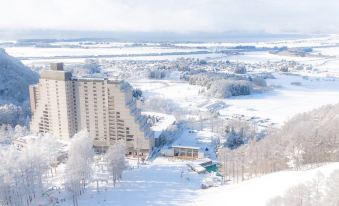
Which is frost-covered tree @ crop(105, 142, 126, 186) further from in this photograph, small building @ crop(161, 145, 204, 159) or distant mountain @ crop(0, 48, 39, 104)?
distant mountain @ crop(0, 48, 39, 104)

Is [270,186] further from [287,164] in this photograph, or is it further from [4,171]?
[4,171]

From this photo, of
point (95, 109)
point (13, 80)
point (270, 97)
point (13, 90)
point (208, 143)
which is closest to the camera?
point (95, 109)

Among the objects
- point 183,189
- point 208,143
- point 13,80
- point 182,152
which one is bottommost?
point 182,152

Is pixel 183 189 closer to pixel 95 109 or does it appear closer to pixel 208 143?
pixel 208 143

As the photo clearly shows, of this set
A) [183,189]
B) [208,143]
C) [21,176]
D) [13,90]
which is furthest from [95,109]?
[13,90]

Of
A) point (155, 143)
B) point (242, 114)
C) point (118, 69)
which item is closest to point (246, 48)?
point (118, 69)

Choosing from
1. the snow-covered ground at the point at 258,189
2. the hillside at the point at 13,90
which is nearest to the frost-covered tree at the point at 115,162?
the snow-covered ground at the point at 258,189
